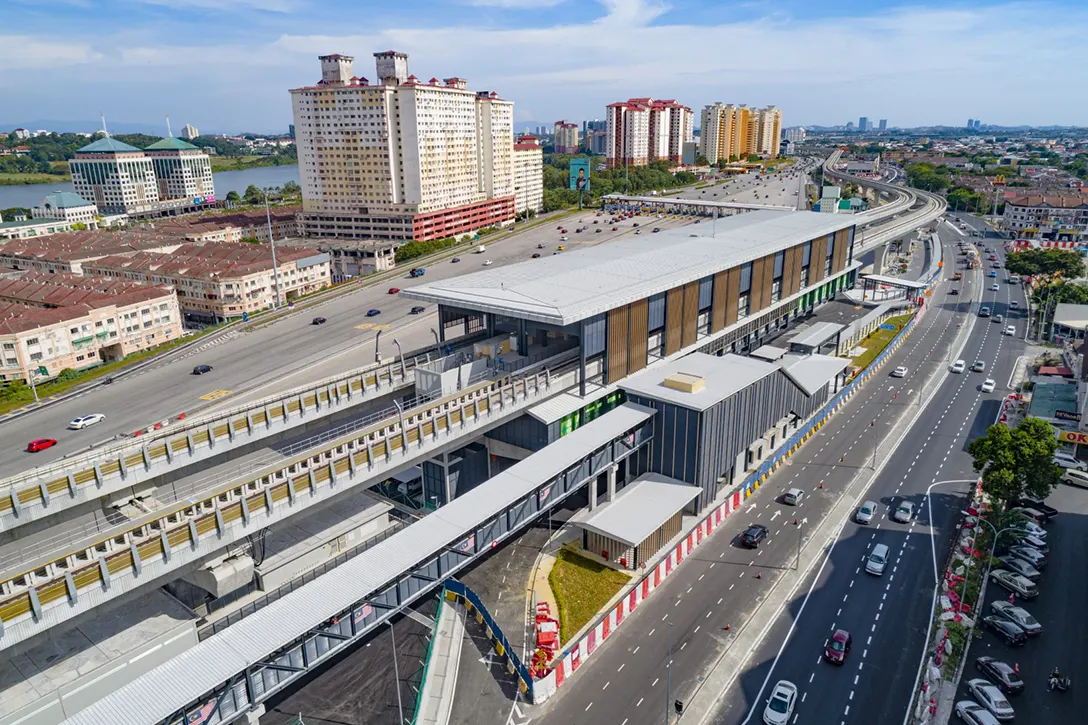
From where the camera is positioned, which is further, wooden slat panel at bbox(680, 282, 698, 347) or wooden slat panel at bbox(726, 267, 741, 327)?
wooden slat panel at bbox(726, 267, 741, 327)

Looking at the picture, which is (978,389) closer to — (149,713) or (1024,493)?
(1024,493)

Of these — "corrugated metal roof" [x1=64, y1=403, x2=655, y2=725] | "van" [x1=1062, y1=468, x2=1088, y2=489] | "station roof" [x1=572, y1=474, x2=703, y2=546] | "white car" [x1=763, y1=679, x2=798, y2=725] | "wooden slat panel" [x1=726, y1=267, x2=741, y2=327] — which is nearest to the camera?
"corrugated metal roof" [x1=64, y1=403, x2=655, y2=725]

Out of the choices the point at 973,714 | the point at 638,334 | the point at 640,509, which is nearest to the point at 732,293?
the point at 638,334

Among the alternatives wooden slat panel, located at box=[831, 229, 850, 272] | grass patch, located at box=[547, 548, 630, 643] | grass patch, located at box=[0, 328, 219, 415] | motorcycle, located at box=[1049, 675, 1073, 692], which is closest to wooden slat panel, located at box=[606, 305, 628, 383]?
grass patch, located at box=[547, 548, 630, 643]

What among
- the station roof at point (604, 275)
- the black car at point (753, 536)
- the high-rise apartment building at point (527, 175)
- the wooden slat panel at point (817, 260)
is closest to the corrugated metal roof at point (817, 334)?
the wooden slat panel at point (817, 260)

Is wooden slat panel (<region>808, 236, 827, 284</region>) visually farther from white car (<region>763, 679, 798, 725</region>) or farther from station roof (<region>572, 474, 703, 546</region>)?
white car (<region>763, 679, 798, 725</region>)

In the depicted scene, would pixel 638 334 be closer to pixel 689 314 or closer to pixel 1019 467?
pixel 689 314

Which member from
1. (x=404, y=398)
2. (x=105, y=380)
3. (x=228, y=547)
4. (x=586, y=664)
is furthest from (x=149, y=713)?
(x=105, y=380)

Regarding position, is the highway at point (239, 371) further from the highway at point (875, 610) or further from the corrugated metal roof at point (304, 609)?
the highway at point (875, 610)
